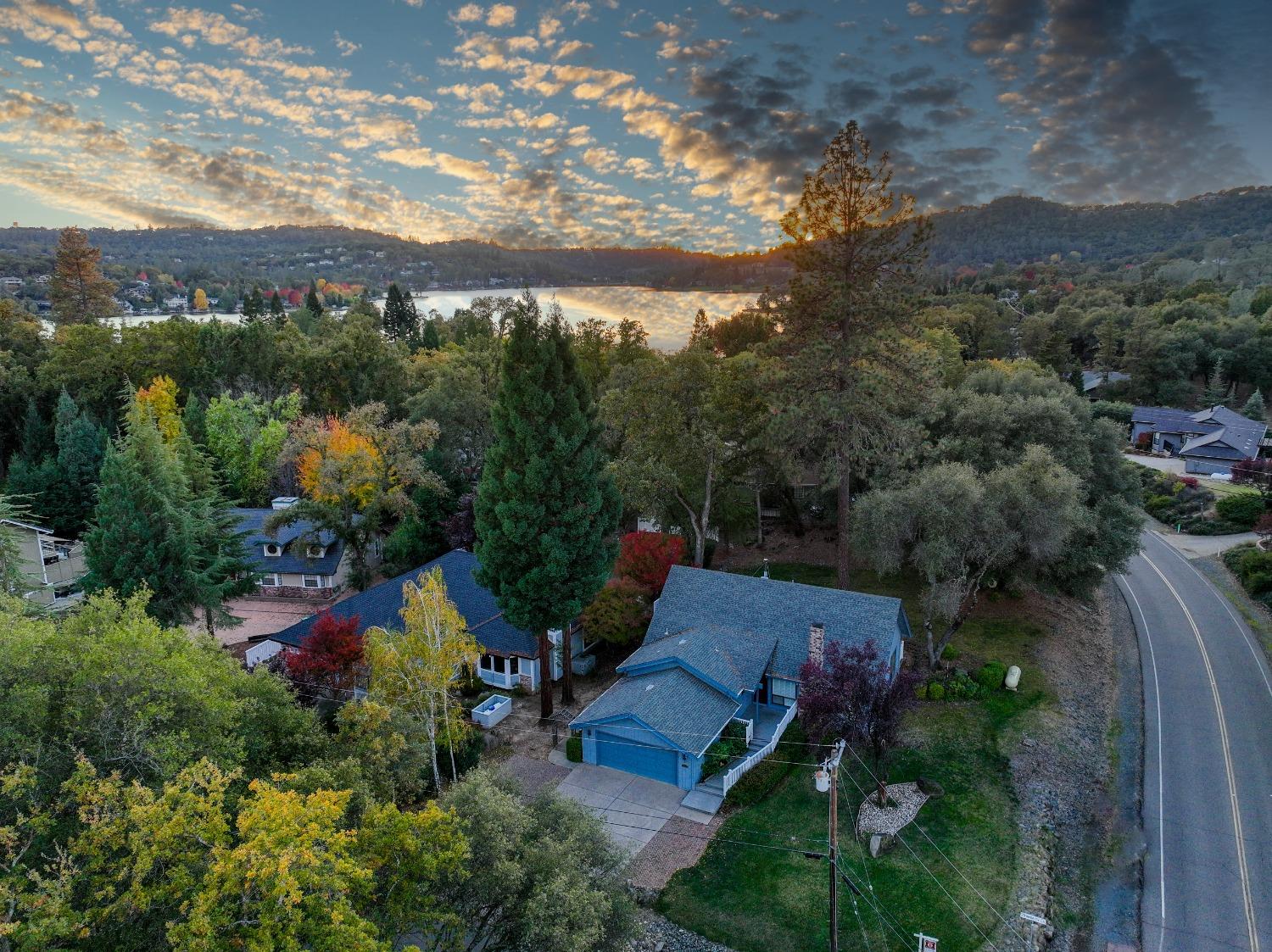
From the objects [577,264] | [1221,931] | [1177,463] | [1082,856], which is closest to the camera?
[1221,931]

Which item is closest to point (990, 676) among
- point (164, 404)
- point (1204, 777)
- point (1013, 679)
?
point (1013, 679)

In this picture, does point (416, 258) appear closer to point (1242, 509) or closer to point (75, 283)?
point (75, 283)

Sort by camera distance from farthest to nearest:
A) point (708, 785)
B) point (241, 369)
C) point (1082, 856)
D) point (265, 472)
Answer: point (241, 369)
point (265, 472)
point (708, 785)
point (1082, 856)

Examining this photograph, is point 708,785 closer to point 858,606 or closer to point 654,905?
point 654,905

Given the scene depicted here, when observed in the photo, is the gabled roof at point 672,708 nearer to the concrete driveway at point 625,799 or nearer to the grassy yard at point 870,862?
the concrete driveway at point 625,799

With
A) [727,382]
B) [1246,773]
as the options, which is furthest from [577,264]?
[1246,773]

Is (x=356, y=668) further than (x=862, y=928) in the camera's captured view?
Yes
